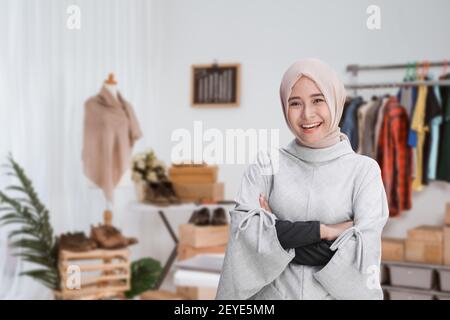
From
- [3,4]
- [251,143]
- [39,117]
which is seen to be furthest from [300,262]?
[39,117]

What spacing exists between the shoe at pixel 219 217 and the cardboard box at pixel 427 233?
2.75ft

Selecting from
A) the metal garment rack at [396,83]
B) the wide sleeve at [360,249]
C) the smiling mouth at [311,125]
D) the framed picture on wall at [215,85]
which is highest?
the metal garment rack at [396,83]

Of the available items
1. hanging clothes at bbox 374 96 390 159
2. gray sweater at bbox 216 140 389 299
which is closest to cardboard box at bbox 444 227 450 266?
hanging clothes at bbox 374 96 390 159

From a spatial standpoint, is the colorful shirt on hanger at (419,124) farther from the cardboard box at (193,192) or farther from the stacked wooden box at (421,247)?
the cardboard box at (193,192)

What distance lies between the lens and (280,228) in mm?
737

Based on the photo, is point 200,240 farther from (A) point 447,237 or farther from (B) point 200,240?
(A) point 447,237

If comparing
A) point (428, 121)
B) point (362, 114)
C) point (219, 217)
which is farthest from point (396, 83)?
point (219, 217)

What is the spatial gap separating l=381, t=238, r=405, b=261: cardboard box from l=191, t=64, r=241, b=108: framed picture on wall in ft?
4.13

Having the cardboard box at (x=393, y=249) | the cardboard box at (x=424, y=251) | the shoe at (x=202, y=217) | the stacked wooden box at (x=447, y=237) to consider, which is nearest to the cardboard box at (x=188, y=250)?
the shoe at (x=202, y=217)

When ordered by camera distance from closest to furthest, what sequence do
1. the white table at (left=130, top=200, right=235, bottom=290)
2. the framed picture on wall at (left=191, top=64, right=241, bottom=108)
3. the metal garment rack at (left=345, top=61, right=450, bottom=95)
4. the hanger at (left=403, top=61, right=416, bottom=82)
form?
1. the framed picture on wall at (left=191, top=64, right=241, bottom=108)
2. the metal garment rack at (left=345, top=61, right=450, bottom=95)
3. the hanger at (left=403, top=61, right=416, bottom=82)
4. the white table at (left=130, top=200, right=235, bottom=290)

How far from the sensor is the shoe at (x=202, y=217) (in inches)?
102

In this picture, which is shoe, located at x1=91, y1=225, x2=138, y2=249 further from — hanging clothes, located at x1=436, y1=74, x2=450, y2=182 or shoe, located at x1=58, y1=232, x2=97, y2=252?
hanging clothes, located at x1=436, y1=74, x2=450, y2=182

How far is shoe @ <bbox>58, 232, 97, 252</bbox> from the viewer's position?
239cm

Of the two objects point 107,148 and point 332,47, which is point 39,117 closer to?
point 107,148
